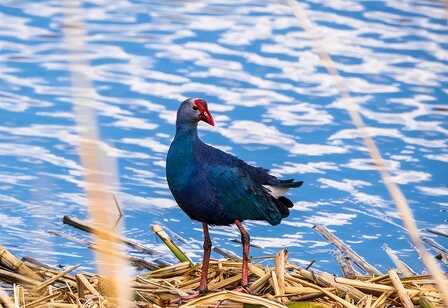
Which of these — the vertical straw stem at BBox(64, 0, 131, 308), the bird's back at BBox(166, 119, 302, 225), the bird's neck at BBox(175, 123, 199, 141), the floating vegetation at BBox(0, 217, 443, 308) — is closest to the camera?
the vertical straw stem at BBox(64, 0, 131, 308)

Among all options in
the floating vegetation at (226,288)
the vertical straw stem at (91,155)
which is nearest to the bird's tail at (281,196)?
the floating vegetation at (226,288)

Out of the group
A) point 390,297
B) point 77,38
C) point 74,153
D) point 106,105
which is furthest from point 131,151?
point 77,38

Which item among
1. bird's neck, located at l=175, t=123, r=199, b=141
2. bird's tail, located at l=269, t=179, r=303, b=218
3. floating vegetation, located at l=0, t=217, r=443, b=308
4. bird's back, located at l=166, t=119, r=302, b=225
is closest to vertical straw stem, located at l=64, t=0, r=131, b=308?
floating vegetation, located at l=0, t=217, r=443, b=308

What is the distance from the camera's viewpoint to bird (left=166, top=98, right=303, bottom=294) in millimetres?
4535

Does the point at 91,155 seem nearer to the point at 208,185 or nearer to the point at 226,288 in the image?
the point at 208,185

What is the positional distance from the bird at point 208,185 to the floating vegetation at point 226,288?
133 mm

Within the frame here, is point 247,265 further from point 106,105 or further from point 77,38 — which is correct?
point 106,105

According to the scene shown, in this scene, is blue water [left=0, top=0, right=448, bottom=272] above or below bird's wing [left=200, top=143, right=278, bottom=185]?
above

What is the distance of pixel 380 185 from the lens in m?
7.23

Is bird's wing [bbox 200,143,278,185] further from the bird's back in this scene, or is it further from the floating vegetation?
the floating vegetation

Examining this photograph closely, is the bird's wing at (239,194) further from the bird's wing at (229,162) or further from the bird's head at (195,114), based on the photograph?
the bird's head at (195,114)

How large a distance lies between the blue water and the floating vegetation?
0.72 m

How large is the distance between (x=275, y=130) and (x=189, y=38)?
2.11m

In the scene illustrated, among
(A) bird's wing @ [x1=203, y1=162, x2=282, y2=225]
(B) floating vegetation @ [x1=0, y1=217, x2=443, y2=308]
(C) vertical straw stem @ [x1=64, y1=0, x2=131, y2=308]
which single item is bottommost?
(C) vertical straw stem @ [x1=64, y1=0, x2=131, y2=308]
